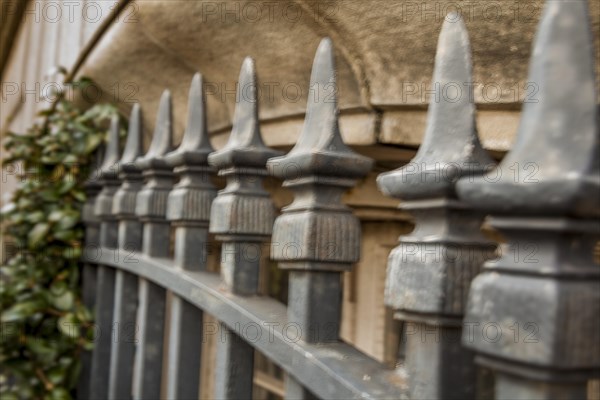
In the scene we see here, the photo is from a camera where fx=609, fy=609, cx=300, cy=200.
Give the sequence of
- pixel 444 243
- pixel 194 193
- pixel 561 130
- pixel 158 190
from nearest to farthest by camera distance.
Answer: pixel 561 130 < pixel 444 243 < pixel 194 193 < pixel 158 190

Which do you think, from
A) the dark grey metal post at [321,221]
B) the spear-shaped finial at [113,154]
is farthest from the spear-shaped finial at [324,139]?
the spear-shaped finial at [113,154]

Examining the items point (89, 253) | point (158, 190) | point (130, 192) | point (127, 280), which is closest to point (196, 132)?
point (158, 190)

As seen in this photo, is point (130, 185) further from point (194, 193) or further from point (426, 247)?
point (426, 247)

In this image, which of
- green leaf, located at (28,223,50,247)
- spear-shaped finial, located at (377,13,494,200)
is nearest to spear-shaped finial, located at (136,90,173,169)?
green leaf, located at (28,223,50,247)

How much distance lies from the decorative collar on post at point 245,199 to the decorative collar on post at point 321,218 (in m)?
0.21

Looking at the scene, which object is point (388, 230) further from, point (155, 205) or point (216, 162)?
point (216, 162)

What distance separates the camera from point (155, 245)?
1.62 m

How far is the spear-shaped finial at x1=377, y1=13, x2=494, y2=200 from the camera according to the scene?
0.71m

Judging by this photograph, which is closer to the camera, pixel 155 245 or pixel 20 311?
pixel 155 245

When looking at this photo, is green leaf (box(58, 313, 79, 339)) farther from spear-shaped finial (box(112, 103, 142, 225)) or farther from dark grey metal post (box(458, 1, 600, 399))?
dark grey metal post (box(458, 1, 600, 399))

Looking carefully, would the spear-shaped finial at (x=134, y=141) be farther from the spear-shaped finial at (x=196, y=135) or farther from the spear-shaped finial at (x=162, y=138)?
the spear-shaped finial at (x=196, y=135)

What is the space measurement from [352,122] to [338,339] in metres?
0.56

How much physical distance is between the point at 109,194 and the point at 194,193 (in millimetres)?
758

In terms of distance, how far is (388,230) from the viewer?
2340 mm
